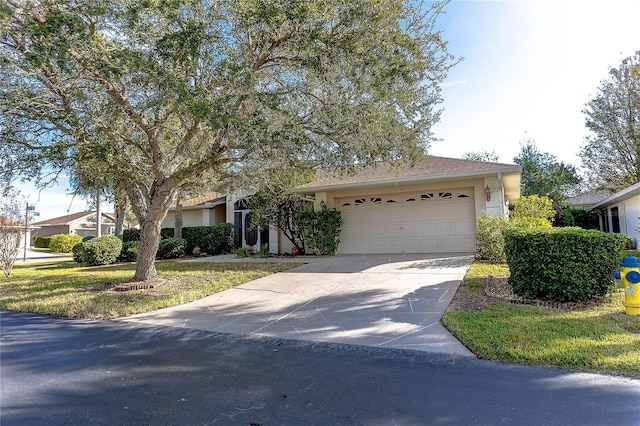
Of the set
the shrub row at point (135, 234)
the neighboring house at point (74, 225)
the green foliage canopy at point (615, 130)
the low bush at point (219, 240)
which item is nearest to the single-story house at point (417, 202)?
the low bush at point (219, 240)

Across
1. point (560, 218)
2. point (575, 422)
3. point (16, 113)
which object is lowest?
point (575, 422)

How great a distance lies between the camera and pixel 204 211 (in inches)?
746

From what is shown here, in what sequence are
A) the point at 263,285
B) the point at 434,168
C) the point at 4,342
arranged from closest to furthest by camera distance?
the point at 4,342 → the point at 263,285 → the point at 434,168

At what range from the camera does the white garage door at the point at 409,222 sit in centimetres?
1278

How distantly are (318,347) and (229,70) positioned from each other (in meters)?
4.64

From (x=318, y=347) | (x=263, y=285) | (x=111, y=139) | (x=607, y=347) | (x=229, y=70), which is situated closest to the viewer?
(x=607, y=347)

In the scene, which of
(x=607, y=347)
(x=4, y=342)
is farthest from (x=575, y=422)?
(x=4, y=342)

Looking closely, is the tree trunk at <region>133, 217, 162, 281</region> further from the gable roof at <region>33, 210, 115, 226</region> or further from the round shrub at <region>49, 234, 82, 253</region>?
the gable roof at <region>33, 210, 115, 226</region>

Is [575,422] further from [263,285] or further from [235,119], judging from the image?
[263,285]

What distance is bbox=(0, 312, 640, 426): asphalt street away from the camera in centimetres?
284

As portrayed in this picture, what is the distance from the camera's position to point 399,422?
2736mm

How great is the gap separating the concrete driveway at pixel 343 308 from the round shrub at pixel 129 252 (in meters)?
9.07

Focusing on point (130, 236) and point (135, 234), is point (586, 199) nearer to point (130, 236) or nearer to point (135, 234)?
point (135, 234)

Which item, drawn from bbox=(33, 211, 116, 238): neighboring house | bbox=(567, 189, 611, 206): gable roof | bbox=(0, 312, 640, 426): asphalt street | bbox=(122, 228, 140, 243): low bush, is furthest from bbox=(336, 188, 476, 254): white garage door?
bbox=(33, 211, 116, 238): neighboring house
